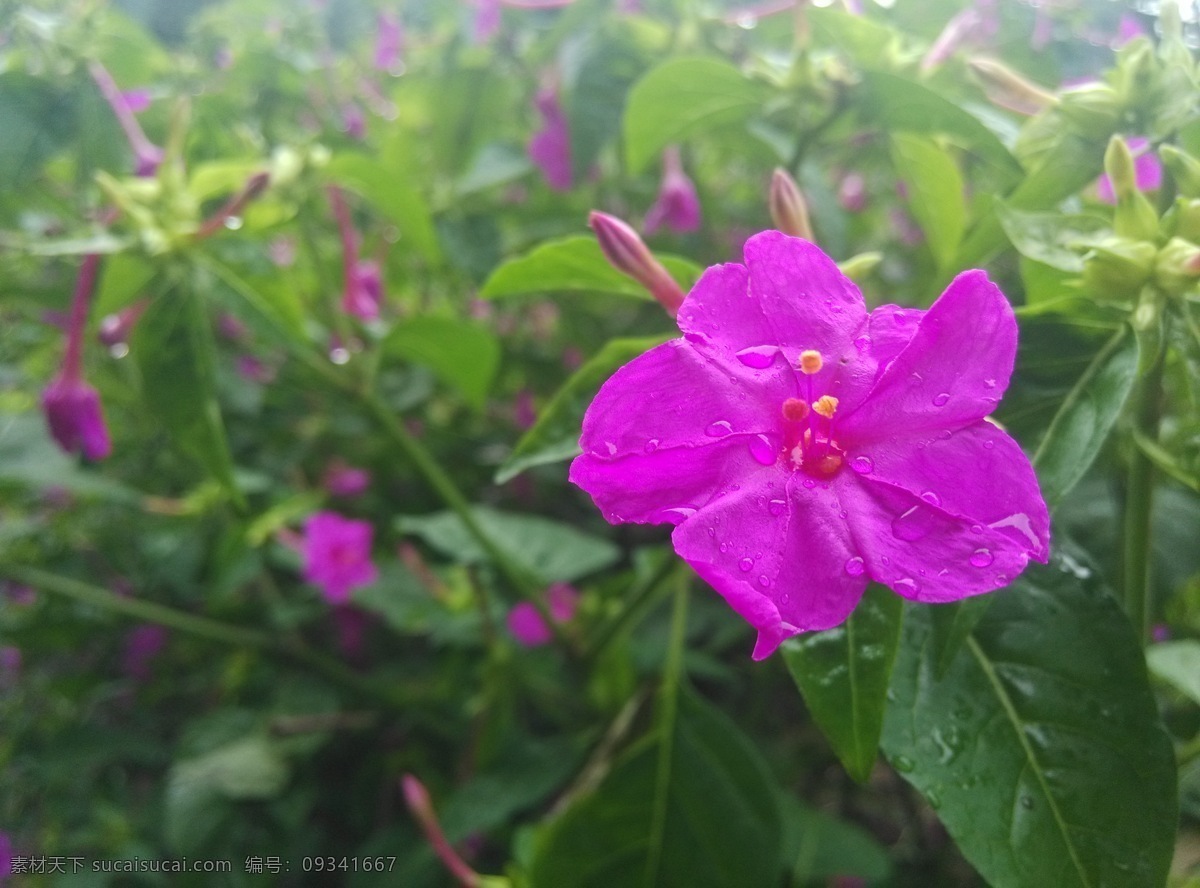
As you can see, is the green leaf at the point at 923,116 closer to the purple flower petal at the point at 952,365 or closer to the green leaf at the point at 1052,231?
the green leaf at the point at 1052,231

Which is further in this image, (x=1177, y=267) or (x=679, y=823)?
(x=679, y=823)

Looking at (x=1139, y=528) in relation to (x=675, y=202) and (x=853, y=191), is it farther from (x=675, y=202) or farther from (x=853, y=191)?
(x=853, y=191)

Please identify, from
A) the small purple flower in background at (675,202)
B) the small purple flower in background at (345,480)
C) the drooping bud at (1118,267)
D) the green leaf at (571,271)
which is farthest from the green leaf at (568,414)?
the small purple flower in background at (345,480)

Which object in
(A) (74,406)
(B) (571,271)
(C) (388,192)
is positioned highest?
(B) (571,271)

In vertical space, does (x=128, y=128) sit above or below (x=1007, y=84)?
below

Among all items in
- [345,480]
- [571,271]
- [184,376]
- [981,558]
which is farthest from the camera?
[345,480]

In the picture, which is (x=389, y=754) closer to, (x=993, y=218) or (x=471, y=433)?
(x=471, y=433)

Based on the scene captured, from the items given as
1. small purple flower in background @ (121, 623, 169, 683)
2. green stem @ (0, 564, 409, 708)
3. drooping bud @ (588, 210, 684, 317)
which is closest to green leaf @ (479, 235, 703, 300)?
Answer: drooping bud @ (588, 210, 684, 317)

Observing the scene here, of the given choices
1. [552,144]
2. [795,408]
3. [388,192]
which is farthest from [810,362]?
[552,144]
